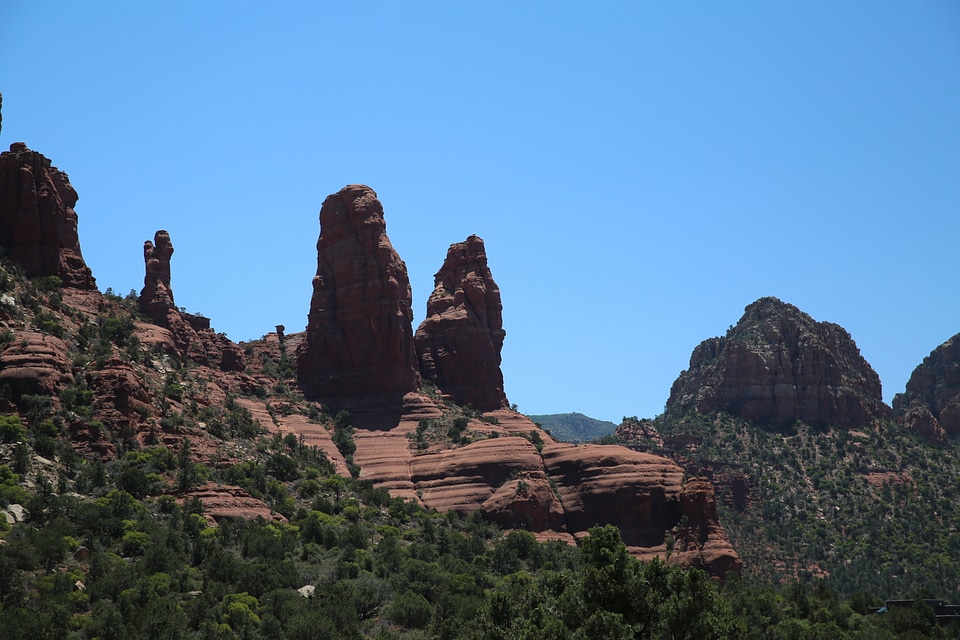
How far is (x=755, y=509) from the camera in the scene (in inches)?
6944

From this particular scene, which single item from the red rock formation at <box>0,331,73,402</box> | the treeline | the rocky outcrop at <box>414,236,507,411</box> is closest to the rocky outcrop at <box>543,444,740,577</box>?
the treeline

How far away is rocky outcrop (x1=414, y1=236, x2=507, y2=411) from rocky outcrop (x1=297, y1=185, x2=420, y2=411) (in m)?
6.93

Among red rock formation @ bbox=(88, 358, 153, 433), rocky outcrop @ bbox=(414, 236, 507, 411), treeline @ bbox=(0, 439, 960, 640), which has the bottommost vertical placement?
treeline @ bbox=(0, 439, 960, 640)

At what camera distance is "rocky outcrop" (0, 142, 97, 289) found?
393ft

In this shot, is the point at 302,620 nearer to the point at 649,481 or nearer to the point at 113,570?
the point at 113,570

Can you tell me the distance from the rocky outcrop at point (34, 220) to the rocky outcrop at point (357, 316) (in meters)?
29.7

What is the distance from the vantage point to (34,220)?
12069 centimetres

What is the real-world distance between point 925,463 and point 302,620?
134663mm

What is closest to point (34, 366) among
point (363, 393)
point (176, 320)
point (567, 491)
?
point (176, 320)

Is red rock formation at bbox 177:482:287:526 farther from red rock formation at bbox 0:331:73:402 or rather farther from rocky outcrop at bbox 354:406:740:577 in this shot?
rocky outcrop at bbox 354:406:740:577

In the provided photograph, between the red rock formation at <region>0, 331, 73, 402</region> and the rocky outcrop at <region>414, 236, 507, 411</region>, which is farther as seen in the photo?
the rocky outcrop at <region>414, 236, 507, 411</region>

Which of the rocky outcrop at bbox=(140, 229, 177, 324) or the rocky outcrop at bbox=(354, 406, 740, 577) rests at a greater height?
the rocky outcrop at bbox=(140, 229, 177, 324)

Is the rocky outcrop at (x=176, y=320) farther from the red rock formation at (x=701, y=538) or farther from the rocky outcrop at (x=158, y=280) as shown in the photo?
the red rock formation at (x=701, y=538)

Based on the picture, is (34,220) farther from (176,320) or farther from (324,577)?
(324,577)
